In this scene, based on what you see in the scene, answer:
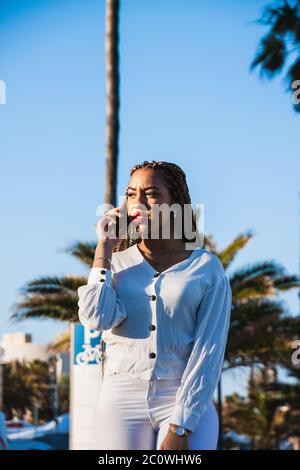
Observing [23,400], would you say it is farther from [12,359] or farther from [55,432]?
[55,432]

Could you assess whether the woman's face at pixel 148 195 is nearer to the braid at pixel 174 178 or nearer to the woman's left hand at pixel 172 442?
the braid at pixel 174 178

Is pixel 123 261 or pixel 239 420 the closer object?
pixel 123 261

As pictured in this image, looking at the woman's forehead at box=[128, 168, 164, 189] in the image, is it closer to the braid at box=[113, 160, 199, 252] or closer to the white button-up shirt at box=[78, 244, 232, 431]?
the braid at box=[113, 160, 199, 252]

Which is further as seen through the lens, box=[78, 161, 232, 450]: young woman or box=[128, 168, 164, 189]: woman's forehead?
box=[128, 168, 164, 189]: woman's forehead

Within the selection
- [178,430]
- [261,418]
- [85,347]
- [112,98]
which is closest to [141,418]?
[178,430]

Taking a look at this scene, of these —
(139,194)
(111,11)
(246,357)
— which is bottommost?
(246,357)

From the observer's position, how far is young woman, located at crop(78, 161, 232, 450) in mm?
3084

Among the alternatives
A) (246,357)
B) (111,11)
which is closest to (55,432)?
(246,357)

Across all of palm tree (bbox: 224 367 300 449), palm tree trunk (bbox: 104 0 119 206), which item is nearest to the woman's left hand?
palm tree trunk (bbox: 104 0 119 206)

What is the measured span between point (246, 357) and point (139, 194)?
62.2 ft

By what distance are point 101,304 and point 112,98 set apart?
12.5 meters

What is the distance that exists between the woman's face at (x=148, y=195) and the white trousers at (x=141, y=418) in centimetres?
52

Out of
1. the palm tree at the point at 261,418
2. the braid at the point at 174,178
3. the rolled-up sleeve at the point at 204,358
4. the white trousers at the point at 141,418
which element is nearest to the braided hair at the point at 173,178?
the braid at the point at 174,178
